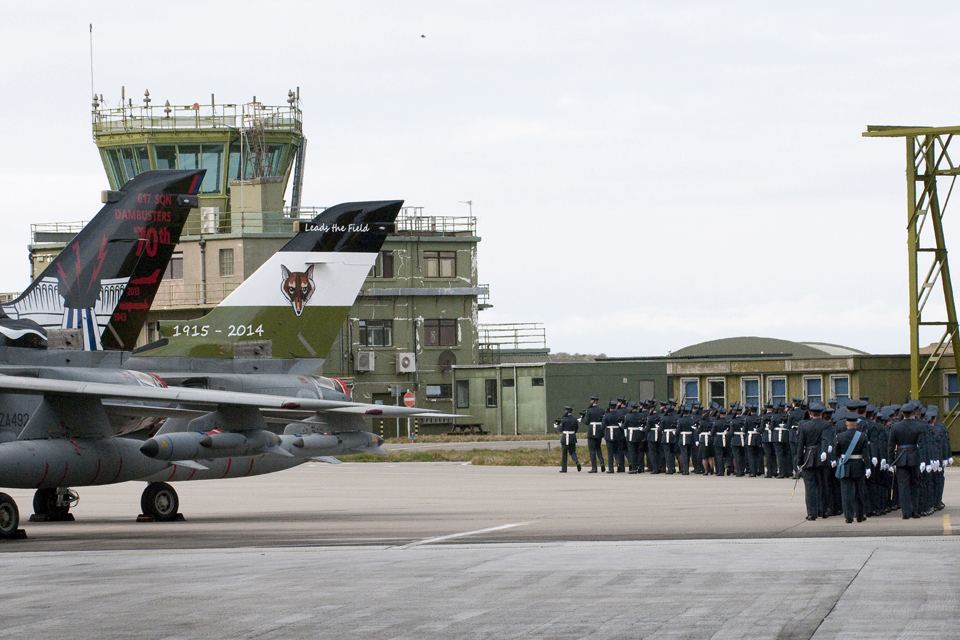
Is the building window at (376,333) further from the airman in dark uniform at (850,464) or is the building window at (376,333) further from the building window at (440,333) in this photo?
the airman in dark uniform at (850,464)

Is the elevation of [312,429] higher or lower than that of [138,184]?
lower

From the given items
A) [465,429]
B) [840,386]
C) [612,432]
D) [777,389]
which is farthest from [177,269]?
[612,432]

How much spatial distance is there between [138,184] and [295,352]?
12.0ft

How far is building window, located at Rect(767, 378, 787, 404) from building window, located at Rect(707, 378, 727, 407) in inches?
44.8

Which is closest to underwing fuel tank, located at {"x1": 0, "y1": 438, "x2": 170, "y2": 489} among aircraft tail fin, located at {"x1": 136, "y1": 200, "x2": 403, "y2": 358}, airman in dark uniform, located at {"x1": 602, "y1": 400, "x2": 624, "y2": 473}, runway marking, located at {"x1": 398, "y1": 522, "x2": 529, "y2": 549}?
aircraft tail fin, located at {"x1": 136, "y1": 200, "x2": 403, "y2": 358}

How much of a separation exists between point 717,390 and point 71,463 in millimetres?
20605

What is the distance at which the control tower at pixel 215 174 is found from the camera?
54781mm

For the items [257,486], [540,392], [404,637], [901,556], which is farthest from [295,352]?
[540,392]

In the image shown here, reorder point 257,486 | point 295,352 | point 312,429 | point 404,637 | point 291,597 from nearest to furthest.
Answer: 1. point 404,637
2. point 291,597
3. point 312,429
4. point 295,352
5. point 257,486

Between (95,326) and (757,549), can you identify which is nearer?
(757,549)

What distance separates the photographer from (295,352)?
69.3ft

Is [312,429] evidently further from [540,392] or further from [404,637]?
[540,392]

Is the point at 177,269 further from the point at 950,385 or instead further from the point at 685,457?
the point at 950,385

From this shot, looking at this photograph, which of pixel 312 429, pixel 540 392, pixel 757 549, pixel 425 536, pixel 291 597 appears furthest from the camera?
pixel 540 392
